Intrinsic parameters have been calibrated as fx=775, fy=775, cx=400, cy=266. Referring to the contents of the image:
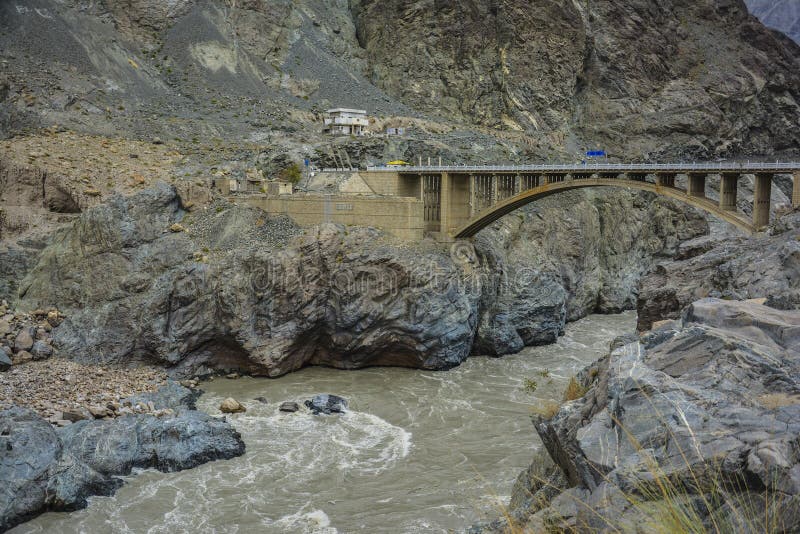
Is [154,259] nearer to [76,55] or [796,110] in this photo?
[76,55]

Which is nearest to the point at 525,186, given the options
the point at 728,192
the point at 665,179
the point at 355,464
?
the point at 665,179

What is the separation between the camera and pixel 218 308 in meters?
41.6

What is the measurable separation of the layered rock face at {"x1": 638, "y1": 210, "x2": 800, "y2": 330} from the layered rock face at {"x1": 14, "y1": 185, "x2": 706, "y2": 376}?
20.1 meters

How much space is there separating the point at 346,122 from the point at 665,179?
35031 mm

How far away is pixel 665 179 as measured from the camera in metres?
40.5

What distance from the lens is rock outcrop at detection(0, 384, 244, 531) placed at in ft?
80.5

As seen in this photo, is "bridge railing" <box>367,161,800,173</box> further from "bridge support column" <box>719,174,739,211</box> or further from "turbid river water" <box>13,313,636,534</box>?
"turbid river water" <box>13,313,636,534</box>

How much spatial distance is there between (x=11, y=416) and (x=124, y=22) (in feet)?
190

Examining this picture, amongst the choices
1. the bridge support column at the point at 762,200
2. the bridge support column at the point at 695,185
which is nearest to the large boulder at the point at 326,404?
the bridge support column at the point at 695,185

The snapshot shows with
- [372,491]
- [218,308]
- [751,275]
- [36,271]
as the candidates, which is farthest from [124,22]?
[751,275]

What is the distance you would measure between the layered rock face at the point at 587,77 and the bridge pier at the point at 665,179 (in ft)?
128

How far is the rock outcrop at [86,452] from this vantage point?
24531 millimetres

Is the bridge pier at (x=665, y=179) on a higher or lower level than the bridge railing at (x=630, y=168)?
lower

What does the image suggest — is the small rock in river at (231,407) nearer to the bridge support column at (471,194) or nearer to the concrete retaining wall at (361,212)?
the concrete retaining wall at (361,212)
